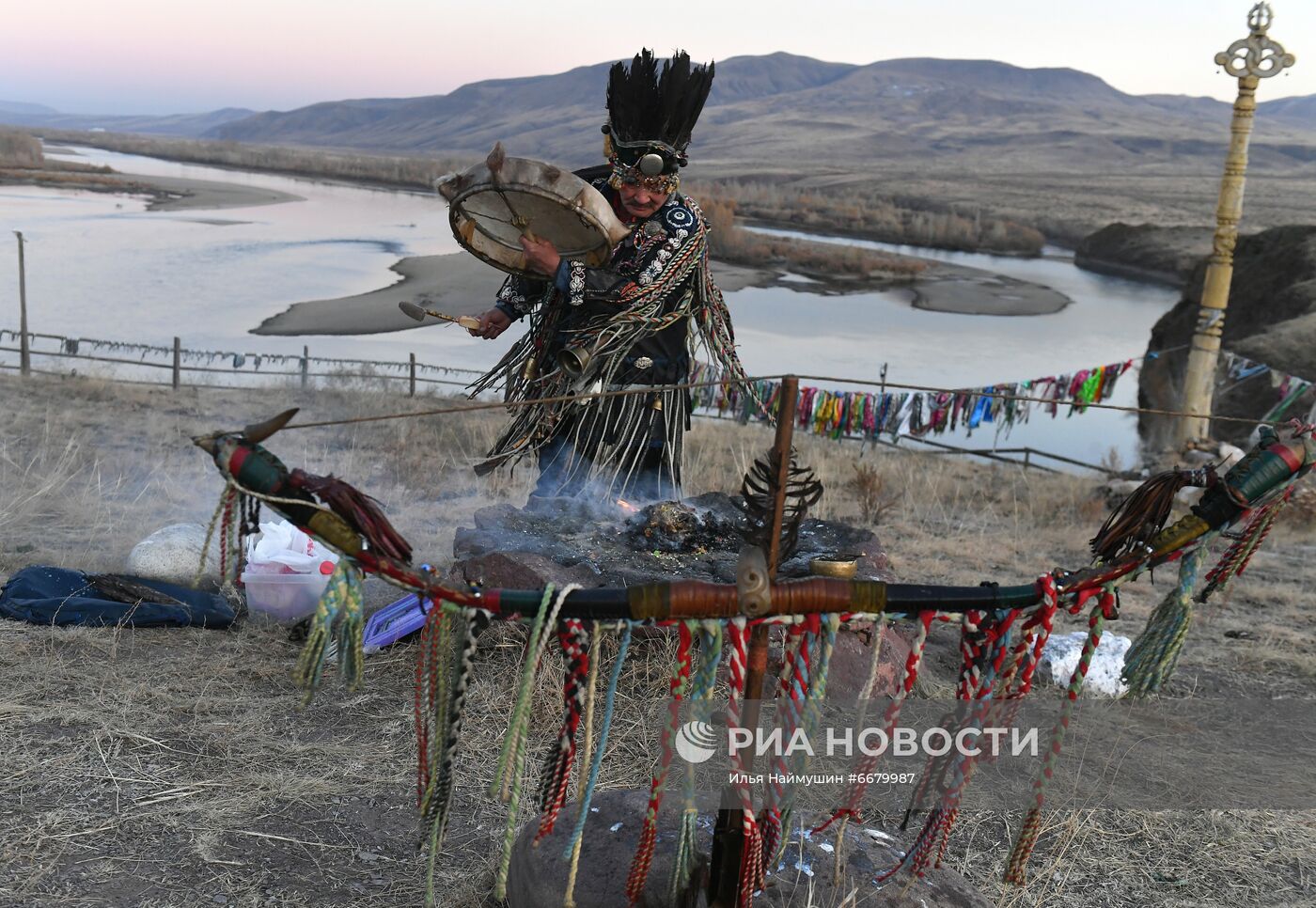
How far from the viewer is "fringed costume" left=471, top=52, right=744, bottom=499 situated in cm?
338

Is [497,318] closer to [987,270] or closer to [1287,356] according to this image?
[1287,356]

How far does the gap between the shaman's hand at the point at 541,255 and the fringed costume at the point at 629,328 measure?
0.16 ft

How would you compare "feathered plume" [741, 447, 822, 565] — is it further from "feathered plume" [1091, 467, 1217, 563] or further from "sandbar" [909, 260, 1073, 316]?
"sandbar" [909, 260, 1073, 316]

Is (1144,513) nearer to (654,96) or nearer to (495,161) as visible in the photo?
(495,161)

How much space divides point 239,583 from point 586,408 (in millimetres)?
1502

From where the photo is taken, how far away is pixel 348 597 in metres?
1.59

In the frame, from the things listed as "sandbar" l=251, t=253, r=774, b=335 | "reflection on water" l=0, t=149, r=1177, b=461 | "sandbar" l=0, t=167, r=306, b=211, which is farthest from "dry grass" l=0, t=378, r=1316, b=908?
"sandbar" l=0, t=167, r=306, b=211

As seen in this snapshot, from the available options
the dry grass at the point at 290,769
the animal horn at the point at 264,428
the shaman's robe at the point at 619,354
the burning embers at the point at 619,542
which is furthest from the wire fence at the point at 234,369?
the animal horn at the point at 264,428

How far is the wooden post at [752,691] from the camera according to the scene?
1.70 meters

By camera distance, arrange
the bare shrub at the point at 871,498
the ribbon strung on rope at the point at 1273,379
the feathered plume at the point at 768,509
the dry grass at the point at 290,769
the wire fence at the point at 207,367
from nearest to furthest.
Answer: the feathered plume at the point at 768,509, the dry grass at the point at 290,769, the bare shrub at the point at 871,498, the ribbon strung on rope at the point at 1273,379, the wire fence at the point at 207,367

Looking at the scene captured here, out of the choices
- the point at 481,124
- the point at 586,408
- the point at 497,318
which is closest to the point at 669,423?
the point at 586,408

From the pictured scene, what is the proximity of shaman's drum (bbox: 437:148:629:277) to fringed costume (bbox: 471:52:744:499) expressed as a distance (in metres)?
0.11

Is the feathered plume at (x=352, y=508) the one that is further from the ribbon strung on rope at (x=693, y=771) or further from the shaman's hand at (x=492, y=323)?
the shaman's hand at (x=492, y=323)

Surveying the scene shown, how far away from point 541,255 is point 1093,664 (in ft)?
7.82
